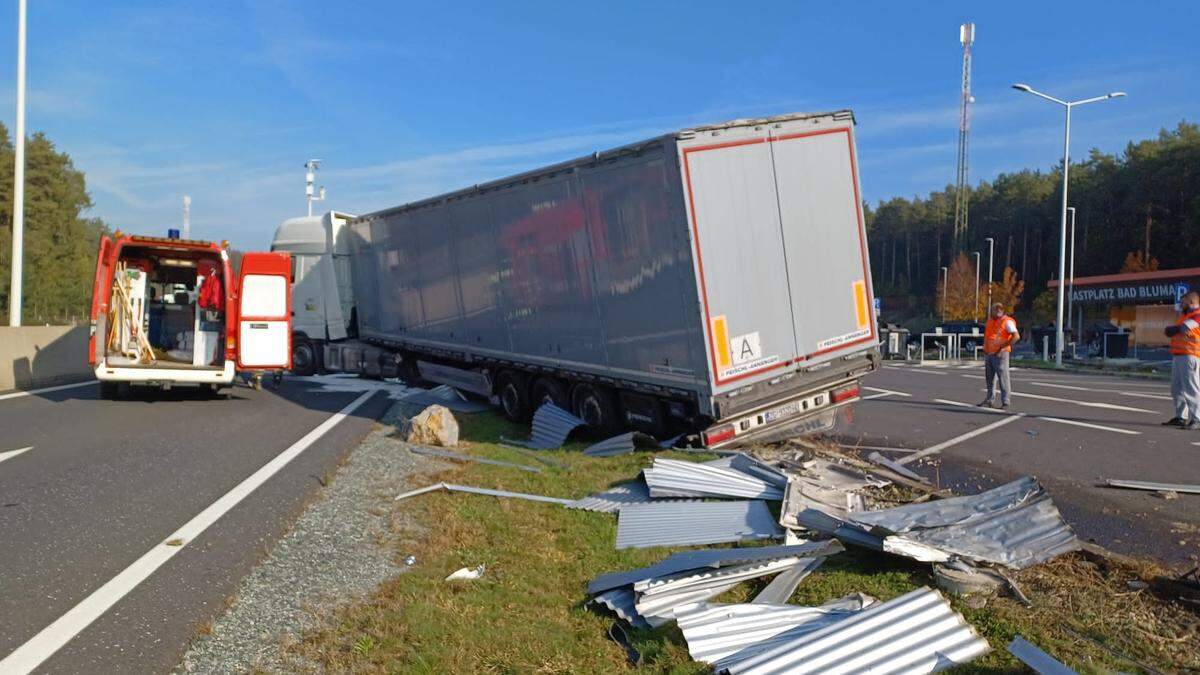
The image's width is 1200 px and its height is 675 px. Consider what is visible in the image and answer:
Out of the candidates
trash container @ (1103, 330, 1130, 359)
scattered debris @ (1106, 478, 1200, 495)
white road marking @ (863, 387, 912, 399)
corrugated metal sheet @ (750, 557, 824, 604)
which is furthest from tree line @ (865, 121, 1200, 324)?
corrugated metal sheet @ (750, 557, 824, 604)

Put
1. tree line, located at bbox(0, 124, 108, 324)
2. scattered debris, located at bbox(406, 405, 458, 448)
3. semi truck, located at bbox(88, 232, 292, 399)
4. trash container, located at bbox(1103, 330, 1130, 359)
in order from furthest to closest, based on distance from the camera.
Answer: tree line, located at bbox(0, 124, 108, 324), trash container, located at bbox(1103, 330, 1130, 359), semi truck, located at bbox(88, 232, 292, 399), scattered debris, located at bbox(406, 405, 458, 448)

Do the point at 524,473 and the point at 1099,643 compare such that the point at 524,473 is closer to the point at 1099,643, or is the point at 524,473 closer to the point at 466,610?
the point at 466,610

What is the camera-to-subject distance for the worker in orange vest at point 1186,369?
10.4m

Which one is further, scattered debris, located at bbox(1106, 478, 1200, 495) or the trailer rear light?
the trailer rear light

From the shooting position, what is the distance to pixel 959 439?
391 inches

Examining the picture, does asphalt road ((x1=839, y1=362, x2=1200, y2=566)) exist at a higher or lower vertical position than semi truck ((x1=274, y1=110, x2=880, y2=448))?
lower

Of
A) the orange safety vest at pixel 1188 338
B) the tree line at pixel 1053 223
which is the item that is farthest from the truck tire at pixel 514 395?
the tree line at pixel 1053 223

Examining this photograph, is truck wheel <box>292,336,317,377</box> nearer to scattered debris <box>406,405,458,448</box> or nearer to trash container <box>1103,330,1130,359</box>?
scattered debris <box>406,405,458,448</box>

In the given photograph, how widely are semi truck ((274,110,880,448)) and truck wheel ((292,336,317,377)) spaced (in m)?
8.90

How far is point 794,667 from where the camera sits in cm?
334

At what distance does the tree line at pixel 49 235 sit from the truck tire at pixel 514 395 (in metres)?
42.8

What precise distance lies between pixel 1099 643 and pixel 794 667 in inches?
57.0

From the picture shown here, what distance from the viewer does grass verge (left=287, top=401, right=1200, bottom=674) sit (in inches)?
147

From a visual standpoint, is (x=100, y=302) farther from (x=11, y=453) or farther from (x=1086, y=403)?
(x=1086, y=403)
